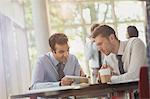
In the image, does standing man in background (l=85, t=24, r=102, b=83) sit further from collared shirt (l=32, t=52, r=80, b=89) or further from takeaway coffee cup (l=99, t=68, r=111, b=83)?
takeaway coffee cup (l=99, t=68, r=111, b=83)

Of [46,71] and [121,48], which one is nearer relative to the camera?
[121,48]

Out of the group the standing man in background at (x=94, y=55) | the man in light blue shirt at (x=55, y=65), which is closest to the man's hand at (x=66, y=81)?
the man in light blue shirt at (x=55, y=65)

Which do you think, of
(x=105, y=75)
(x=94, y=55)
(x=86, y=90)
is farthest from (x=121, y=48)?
(x=94, y=55)

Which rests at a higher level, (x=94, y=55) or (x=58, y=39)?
(x=58, y=39)

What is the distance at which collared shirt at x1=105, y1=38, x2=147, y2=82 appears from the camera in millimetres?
2400

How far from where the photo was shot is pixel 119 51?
2.65m

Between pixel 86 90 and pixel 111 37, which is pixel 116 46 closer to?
pixel 111 37

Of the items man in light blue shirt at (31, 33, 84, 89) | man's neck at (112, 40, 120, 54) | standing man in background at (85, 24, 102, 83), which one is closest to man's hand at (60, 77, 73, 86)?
man in light blue shirt at (31, 33, 84, 89)

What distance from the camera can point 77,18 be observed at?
7.89m

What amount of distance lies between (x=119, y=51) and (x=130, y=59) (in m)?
0.13

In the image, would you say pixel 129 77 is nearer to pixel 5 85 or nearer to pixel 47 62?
pixel 47 62

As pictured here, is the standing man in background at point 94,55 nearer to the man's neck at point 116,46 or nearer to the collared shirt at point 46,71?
the collared shirt at point 46,71

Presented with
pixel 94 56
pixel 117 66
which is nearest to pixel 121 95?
pixel 117 66

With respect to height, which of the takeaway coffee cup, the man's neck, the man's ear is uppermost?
the man's ear
